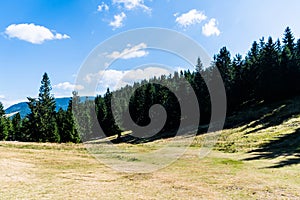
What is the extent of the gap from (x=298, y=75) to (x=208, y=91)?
24718 millimetres

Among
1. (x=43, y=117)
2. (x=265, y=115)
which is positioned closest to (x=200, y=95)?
(x=265, y=115)

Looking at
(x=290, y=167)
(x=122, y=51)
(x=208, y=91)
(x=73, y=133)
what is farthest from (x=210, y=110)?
(x=122, y=51)

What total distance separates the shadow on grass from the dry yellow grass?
106 inches

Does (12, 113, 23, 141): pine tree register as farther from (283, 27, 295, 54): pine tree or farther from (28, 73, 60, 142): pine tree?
(283, 27, 295, 54): pine tree

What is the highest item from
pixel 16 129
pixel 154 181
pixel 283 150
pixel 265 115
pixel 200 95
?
pixel 200 95

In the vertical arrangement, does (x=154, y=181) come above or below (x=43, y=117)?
below

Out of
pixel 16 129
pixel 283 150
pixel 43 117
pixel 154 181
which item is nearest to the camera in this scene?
pixel 154 181

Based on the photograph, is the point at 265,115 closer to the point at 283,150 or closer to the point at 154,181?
the point at 283,150

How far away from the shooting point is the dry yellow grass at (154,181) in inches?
716

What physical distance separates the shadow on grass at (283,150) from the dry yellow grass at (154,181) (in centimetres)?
268

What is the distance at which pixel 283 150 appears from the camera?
38.1 m

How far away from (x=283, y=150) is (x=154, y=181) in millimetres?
23632

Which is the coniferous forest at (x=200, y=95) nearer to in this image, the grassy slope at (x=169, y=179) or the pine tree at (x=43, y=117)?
the pine tree at (x=43, y=117)

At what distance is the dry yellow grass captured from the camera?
18.2m
